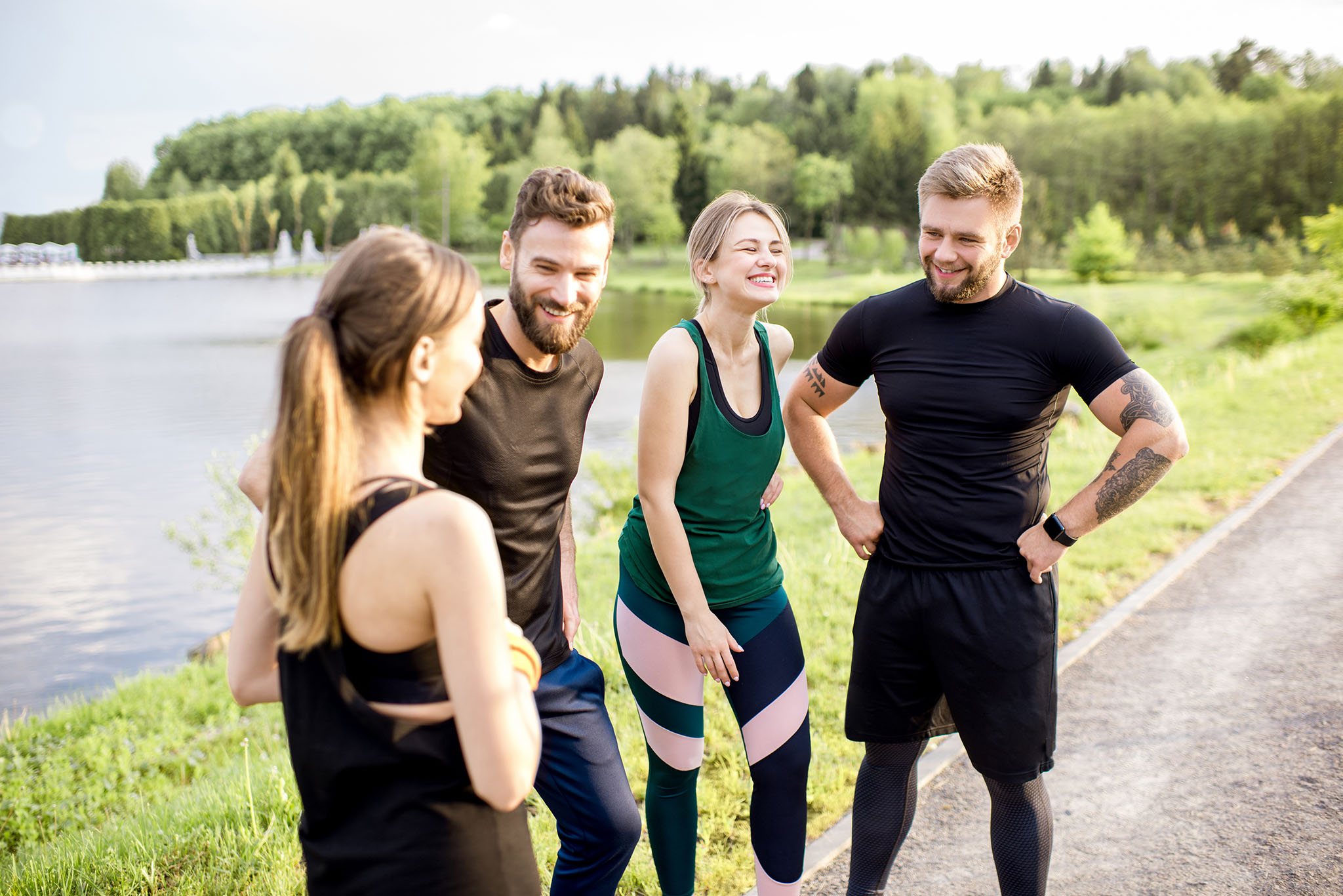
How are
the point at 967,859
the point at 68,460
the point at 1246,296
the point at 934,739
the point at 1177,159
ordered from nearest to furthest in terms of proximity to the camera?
the point at 967,859 → the point at 934,739 → the point at 68,460 → the point at 1246,296 → the point at 1177,159

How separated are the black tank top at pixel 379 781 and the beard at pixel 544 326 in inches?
44.0

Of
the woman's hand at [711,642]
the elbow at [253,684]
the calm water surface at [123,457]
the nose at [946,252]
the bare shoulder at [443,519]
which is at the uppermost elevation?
the nose at [946,252]

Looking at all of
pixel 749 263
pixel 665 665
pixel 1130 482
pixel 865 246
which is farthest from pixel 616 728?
pixel 865 246

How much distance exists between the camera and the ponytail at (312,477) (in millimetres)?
1433

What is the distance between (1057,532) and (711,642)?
112 centimetres

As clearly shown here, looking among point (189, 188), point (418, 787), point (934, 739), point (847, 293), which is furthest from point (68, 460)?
point (189, 188)

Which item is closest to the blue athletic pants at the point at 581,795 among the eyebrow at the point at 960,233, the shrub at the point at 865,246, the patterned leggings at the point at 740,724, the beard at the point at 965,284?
the patterned leggings at the point at 740,724

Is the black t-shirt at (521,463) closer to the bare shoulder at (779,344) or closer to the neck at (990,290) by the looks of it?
the bare shoulder at (779,344)

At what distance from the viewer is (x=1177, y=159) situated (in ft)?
221

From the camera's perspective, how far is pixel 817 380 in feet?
10.7

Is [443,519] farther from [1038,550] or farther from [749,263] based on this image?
[1038,550]

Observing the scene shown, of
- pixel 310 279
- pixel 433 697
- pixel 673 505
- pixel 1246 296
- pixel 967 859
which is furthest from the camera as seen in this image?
pixel 310 279

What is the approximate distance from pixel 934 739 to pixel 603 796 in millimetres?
2566

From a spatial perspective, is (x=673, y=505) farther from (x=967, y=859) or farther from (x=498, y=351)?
(x=967, y=859)
